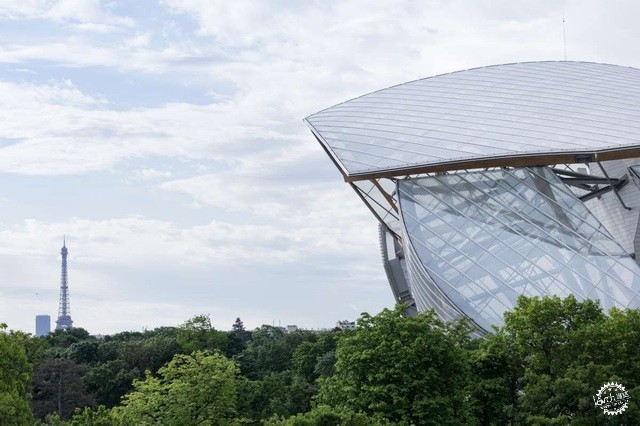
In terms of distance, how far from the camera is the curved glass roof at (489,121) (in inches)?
2339

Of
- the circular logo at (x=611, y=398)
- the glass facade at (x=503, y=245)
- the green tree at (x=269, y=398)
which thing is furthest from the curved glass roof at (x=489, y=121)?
the circular logo at (x=611, y=398)

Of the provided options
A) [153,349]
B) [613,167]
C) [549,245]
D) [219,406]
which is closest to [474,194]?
[549,245]

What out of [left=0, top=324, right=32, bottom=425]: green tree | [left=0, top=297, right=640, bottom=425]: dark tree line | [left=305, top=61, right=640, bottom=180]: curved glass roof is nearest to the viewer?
[left=0, top=324, right=32, bottom=425]: green tree

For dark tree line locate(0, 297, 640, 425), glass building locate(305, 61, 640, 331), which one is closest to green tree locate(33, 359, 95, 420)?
glass building locate(305, 61, 640, 331)

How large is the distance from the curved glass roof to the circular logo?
23103 millimetres

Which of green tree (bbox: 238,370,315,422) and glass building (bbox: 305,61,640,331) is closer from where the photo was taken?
glass building (bbox: 305,61,640,331)

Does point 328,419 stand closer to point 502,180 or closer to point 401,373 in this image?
point 401,373

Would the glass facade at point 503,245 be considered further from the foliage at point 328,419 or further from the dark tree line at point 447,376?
the foliage at point 328,419

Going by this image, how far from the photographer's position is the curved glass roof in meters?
59.4

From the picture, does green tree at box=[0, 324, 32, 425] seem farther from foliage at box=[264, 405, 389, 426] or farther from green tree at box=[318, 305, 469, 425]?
green tree at box=[318, 305, 469, 425]

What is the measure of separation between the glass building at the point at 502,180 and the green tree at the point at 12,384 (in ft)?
75.9

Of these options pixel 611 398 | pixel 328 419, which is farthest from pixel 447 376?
pixel 328 419

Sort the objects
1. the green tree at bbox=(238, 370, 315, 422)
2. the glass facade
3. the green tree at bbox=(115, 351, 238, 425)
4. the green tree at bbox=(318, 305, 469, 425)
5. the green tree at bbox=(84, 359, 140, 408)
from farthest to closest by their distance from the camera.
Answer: the green tree at bbox=(84, 359, 140, 408)
the green tree at bbox=(238, 370, 315, 422)
the glass facade
the green tree at bbox=(115, 351, 238, 425)
the green tree at bbox=(318, 305, 469, 425)

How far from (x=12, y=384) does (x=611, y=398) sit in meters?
21.8
